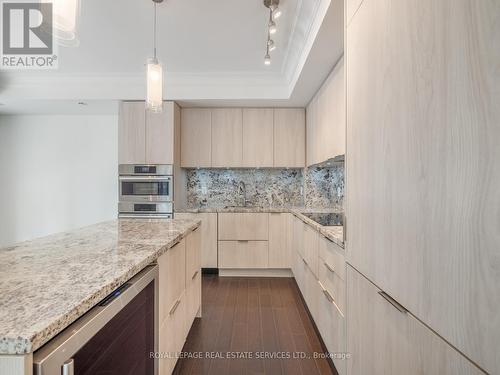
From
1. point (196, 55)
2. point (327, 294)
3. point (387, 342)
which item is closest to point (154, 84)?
point (196, 55)

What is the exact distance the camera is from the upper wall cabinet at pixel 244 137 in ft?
12.5

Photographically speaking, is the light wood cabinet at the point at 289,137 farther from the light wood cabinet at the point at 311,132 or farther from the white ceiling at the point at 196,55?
the white ceiling at the point at 196,55

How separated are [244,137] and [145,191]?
1503mm

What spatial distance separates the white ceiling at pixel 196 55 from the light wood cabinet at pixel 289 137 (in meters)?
0.26

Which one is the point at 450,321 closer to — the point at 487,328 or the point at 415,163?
the point at 487,328

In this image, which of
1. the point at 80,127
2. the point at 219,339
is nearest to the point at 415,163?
the point at 219,339

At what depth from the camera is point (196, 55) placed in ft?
9.71

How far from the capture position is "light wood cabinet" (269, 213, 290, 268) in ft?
11.5

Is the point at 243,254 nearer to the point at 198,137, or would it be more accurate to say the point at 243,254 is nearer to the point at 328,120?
the point at 198,137

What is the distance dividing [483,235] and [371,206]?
528mm

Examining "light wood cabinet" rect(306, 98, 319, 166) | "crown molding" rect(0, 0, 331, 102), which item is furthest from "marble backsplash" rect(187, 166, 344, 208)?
"crown molding" rect(0, 0, 331, 102)

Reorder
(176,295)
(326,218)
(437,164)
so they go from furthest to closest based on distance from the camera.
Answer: (326,218) → (176,295) → (437,164)

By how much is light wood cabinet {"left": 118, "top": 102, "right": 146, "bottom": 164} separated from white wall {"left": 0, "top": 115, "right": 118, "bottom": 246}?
872 millimetres

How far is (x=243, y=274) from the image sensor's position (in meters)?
3.60
